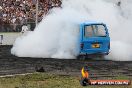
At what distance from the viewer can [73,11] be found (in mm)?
25109

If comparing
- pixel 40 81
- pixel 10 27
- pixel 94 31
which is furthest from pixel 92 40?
pixel 10 27

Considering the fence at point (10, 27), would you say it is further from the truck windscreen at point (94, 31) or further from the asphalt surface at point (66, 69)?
the asphalt surface at point (66, 69)

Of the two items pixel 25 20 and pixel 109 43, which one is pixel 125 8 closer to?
pixel 109 43

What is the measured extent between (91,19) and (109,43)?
9.57 ft

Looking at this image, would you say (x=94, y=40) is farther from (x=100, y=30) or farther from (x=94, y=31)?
(x=100, y=30)

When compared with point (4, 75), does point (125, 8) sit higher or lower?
higher

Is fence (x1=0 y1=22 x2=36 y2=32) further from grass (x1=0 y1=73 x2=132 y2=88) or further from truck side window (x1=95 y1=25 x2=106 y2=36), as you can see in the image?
grass (x1=0 y1=73 x2=132 y2=88)

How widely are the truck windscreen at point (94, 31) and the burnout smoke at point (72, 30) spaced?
0.52 metres

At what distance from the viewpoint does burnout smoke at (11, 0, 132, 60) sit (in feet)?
76.1

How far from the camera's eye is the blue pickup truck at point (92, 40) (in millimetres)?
22578

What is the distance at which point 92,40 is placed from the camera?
74.1 ft

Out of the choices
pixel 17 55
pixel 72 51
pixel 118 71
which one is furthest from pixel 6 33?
pixel 118 71

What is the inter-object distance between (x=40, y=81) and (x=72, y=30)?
30.6ft

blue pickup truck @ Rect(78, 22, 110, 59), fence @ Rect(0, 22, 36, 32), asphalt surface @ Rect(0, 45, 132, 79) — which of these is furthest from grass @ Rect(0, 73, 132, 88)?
fence @ Rect(0, 22, 36, 32)
